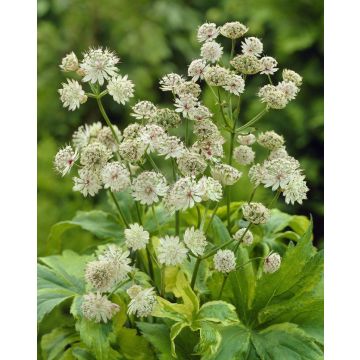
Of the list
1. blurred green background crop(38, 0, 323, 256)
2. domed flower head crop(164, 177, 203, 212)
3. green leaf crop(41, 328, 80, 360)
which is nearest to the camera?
domed flower head crop(164, 177, 203, 212)

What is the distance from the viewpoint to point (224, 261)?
0.86m

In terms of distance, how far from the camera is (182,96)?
868 mm

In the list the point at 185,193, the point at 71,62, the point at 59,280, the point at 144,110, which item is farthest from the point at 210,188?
the point at 59,280

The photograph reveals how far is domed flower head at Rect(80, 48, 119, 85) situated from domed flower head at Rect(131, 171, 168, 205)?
0.13 m

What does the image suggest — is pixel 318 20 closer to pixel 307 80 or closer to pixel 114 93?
pixel 307 80

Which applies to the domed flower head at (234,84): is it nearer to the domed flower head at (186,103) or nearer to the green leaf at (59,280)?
the domed flower head at (186,103)

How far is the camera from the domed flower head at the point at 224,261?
0.86 metres

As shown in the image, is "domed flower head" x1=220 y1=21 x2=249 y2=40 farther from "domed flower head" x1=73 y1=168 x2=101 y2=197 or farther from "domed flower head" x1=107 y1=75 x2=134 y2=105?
"domed flower head" x1=73 y1=168 x2=101 y2=197

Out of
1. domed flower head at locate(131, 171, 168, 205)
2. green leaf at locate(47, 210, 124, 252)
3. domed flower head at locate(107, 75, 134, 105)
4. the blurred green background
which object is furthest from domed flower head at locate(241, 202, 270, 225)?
the blurred green background

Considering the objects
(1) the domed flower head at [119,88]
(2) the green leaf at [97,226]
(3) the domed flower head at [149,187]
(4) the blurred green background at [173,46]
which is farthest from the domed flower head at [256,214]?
(4) the blurred green background at [173,46]

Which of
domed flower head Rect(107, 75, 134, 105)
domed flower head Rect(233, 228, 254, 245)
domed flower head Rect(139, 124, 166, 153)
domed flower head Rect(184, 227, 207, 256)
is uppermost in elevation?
domed flower head Rect(107, 75, 134, 105)

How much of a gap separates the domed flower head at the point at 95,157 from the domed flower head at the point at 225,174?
5.2 inches

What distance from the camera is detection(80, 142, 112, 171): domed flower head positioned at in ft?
2.82

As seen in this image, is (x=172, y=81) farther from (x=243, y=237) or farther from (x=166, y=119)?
(x=243, y=237)
